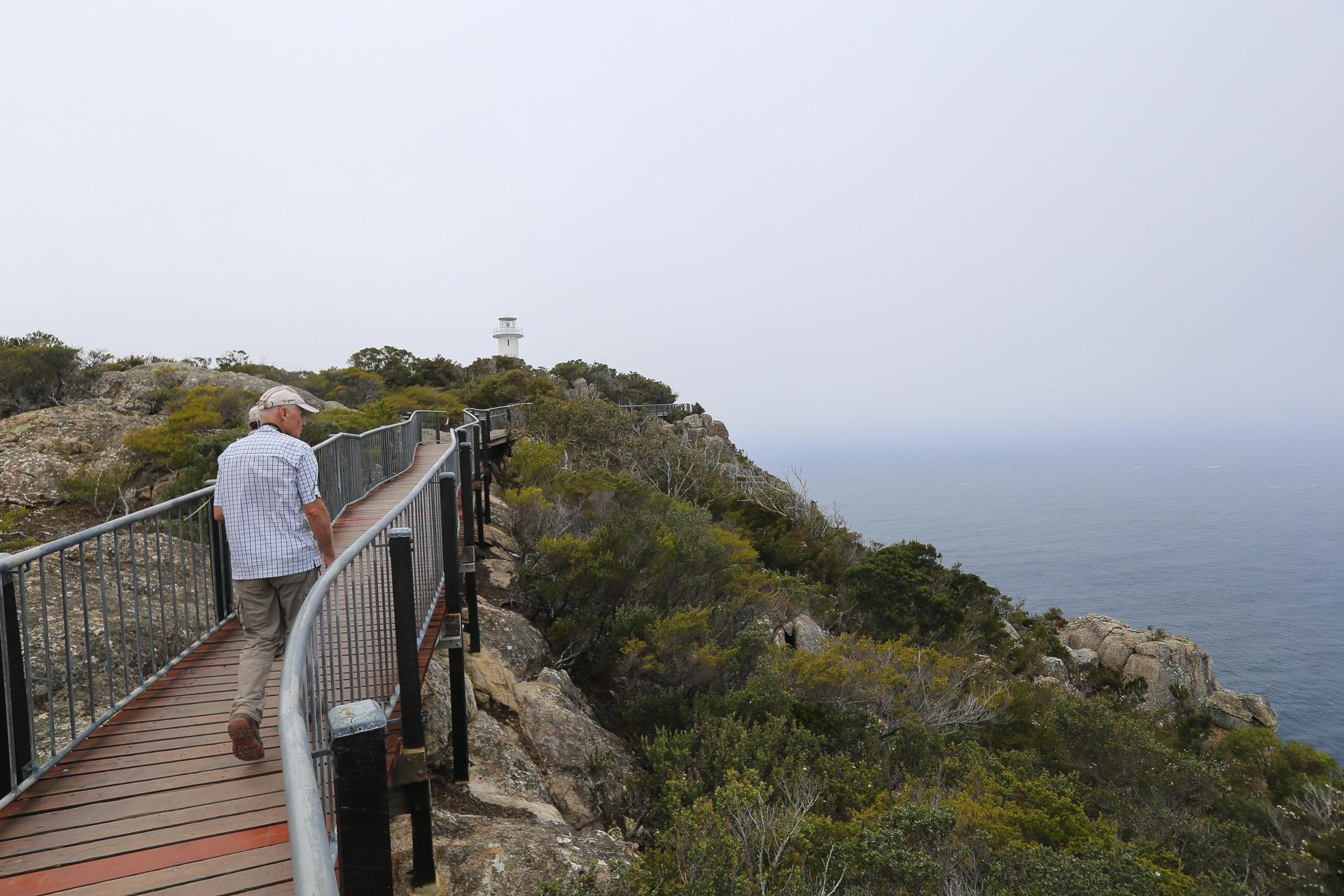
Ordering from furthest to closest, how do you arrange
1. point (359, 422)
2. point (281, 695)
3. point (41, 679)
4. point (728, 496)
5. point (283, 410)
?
1. point (728, 496)
2. point (359, 422)
3. point (41, 679)
4. point (283, 410)
5. point (281, 695)

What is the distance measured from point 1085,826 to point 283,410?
377 inches

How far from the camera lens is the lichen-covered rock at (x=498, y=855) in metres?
3.95

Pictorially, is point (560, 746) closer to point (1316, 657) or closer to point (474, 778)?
point (474, 778)

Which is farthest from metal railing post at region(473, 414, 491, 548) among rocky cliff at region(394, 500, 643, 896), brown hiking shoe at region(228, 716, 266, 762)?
brown hiking shoe at region(228, 716, 266, 762)

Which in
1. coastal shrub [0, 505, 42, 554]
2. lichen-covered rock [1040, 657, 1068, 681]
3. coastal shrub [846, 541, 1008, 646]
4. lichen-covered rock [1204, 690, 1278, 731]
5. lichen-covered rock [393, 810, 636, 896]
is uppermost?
coastal shrub [0, 505, 42, 554]

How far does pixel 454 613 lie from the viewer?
492 centimetres

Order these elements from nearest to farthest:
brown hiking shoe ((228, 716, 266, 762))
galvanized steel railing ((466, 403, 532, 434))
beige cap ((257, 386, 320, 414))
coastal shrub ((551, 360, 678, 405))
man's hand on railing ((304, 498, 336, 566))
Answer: brown hiking shoe ((228, 716, 266, 762)), man's hand on railing ((304, 498, 336, 566)), beige cap ((257, 386, 320, 414)), galvanized steel railing ((466, 403, 532, 434)), coastal shrub ((551, 360, 678, 405))

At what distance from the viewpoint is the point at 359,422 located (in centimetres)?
Answer: 1859

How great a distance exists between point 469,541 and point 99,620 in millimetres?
2939

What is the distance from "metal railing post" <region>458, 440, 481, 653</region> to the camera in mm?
6535

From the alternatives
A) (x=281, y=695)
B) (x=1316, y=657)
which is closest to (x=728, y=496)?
(x=281, y=695)

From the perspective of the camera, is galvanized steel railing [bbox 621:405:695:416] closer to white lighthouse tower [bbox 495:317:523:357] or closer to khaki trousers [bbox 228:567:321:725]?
white lighthouse tower [bbox 495:317:523:357]

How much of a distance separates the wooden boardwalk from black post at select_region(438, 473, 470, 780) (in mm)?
1328

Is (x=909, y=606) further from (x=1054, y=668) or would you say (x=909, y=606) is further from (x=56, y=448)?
(x=56, y=448)
